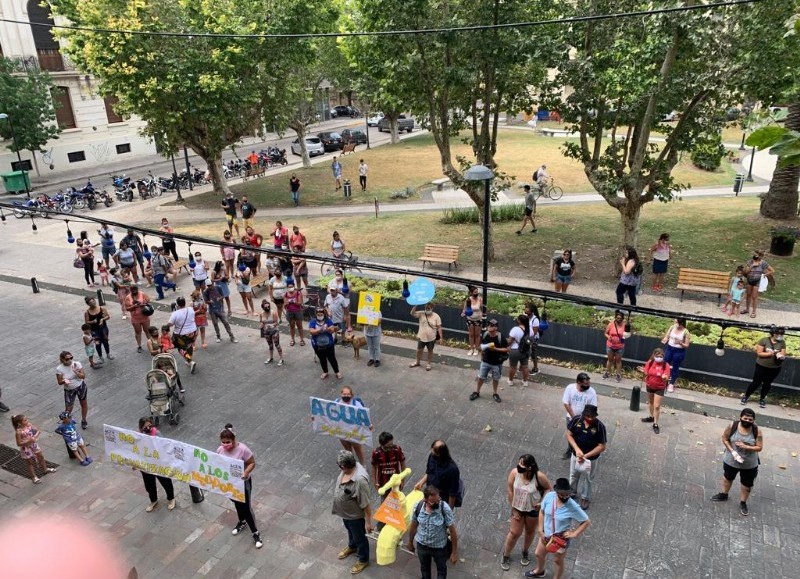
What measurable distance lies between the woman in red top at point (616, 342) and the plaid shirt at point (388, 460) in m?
5.46

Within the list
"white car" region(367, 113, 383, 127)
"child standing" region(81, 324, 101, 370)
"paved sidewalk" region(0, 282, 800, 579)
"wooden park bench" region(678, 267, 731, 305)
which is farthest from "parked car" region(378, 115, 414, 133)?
"paved sidewalk" region(0, 282, 800, 579)

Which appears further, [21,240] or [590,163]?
[21,240]

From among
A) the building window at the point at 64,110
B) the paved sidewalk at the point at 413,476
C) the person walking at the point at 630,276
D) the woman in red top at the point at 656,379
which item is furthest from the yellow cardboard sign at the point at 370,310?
the building window at the point at 64,110

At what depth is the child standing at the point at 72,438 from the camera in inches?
382

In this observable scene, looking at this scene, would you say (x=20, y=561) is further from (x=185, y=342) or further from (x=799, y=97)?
(x=799, y=97)

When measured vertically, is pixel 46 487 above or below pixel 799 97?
below

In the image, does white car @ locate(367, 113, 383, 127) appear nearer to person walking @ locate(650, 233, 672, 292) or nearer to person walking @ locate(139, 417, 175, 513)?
person walking @ locate(650, 233, 672, 292)

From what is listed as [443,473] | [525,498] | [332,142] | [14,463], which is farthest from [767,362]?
[332,142]

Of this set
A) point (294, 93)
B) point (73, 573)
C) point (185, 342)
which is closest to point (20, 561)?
point (73, 573)

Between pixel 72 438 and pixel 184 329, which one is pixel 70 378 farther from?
pixel 184 329

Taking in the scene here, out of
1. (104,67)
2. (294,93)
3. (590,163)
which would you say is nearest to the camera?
(590,163)

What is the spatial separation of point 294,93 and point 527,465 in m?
25.7

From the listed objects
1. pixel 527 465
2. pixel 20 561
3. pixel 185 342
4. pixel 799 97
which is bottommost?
pixel 20 561

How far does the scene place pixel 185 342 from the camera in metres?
12.8
